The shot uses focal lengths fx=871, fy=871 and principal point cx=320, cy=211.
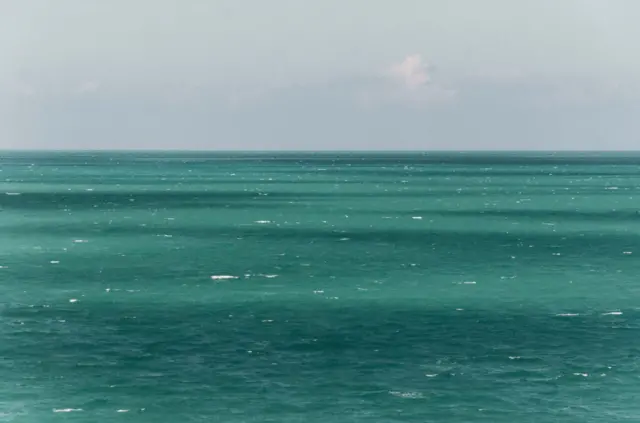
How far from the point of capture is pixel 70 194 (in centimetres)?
16025

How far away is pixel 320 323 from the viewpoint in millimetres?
48375

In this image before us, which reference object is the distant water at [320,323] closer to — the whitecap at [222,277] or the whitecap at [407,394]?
the whitecap at [407,394]

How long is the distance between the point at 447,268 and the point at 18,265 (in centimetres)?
3437

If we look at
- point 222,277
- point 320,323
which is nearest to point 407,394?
point 320,323

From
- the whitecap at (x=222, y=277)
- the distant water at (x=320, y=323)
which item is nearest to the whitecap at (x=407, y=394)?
the distant water at (x=320, y=323)

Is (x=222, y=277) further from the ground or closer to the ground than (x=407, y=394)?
further from the ground

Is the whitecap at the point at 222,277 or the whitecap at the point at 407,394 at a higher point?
the whitecap at the point at 222,277

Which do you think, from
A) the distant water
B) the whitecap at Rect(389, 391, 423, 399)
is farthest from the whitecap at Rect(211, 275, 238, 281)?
the whitecap at Rect(389, 391, 423, 399)

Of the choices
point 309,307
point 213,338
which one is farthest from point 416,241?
point 213,338

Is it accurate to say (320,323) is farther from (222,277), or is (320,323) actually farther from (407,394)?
(222,277)

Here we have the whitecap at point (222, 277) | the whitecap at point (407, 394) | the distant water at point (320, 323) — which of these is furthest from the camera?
the whitecap at point (222, 277)

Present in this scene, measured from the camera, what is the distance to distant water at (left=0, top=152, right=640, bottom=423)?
35.7m

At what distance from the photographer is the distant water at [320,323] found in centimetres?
3566

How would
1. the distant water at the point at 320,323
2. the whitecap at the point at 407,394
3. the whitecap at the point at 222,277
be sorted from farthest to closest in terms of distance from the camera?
the whitecap at the point at 222,277 → the whitecap at the point at 407,394 → the distant water at the point at 320,323
